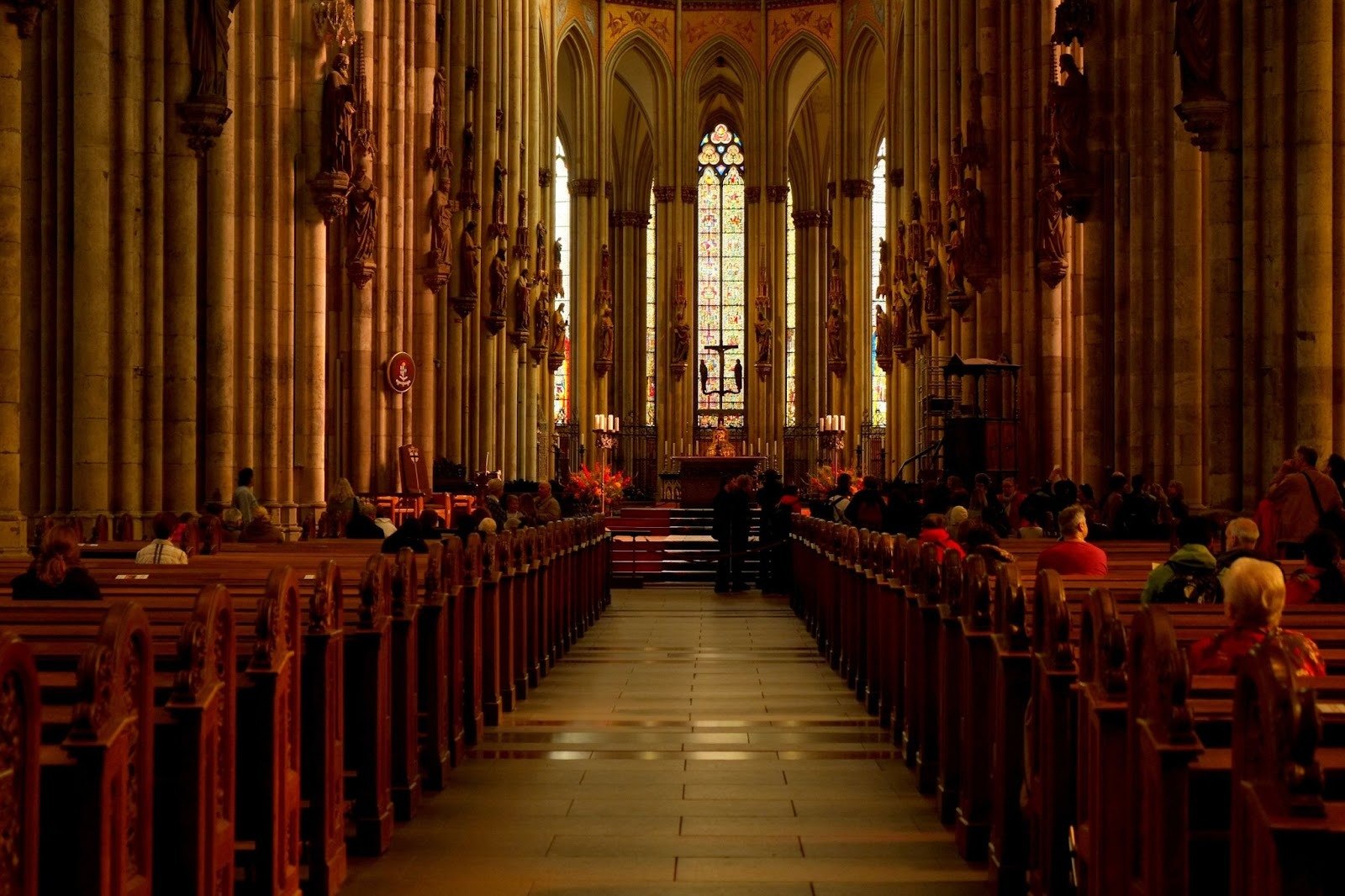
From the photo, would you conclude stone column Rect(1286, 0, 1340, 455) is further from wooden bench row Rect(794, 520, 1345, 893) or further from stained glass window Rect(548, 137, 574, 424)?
stained glass window Rect(548, 137, 574, 424)

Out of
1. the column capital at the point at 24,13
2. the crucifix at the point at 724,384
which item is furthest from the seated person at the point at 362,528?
the crucifix at the point at 724,384

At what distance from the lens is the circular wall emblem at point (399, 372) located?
914 inches

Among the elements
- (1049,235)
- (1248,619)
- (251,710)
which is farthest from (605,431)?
(1248,619)

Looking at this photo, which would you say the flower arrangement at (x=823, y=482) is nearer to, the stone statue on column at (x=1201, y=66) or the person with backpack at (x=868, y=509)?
the person with backpack at (x=868, y=509)

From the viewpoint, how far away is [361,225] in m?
21.1

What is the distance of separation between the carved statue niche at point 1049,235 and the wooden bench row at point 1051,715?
12.3m

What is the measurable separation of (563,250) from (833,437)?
9.88 meters

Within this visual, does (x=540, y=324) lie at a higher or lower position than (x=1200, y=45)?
lower

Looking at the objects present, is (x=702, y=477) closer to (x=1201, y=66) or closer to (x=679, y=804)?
(x=1201, y=66)

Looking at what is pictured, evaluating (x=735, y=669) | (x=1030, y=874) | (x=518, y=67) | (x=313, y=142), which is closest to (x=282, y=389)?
(x=313, y=142)

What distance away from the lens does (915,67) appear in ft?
119

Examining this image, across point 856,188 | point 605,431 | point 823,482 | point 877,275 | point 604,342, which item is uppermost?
point 856,188

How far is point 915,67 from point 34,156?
25.0 metres

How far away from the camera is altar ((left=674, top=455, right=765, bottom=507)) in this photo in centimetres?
3450
